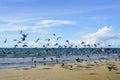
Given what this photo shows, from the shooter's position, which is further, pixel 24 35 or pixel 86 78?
pixel 24 35

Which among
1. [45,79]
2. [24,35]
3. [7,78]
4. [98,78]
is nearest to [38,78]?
[45,79]

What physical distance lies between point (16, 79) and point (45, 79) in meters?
3.15

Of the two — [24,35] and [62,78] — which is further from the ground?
[24,35]

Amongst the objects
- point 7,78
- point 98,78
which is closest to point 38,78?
point 7,78

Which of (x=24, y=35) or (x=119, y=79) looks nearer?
(x=119, y=79)

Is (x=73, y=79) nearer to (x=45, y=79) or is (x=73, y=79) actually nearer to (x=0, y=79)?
(x=45, y=79)

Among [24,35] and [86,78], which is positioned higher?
[24,35]

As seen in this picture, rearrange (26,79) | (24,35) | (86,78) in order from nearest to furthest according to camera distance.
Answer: (26,79)
(86,78)
(24,35)

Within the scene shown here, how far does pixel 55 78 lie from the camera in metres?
37.6

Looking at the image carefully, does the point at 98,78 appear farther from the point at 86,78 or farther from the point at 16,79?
the point at 16,79

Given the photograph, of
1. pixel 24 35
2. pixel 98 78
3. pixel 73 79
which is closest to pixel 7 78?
pixel 73 79

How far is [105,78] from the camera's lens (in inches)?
1480

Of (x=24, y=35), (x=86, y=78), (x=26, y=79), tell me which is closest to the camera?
(x=26, y=79)

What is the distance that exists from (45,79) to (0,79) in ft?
15.8
